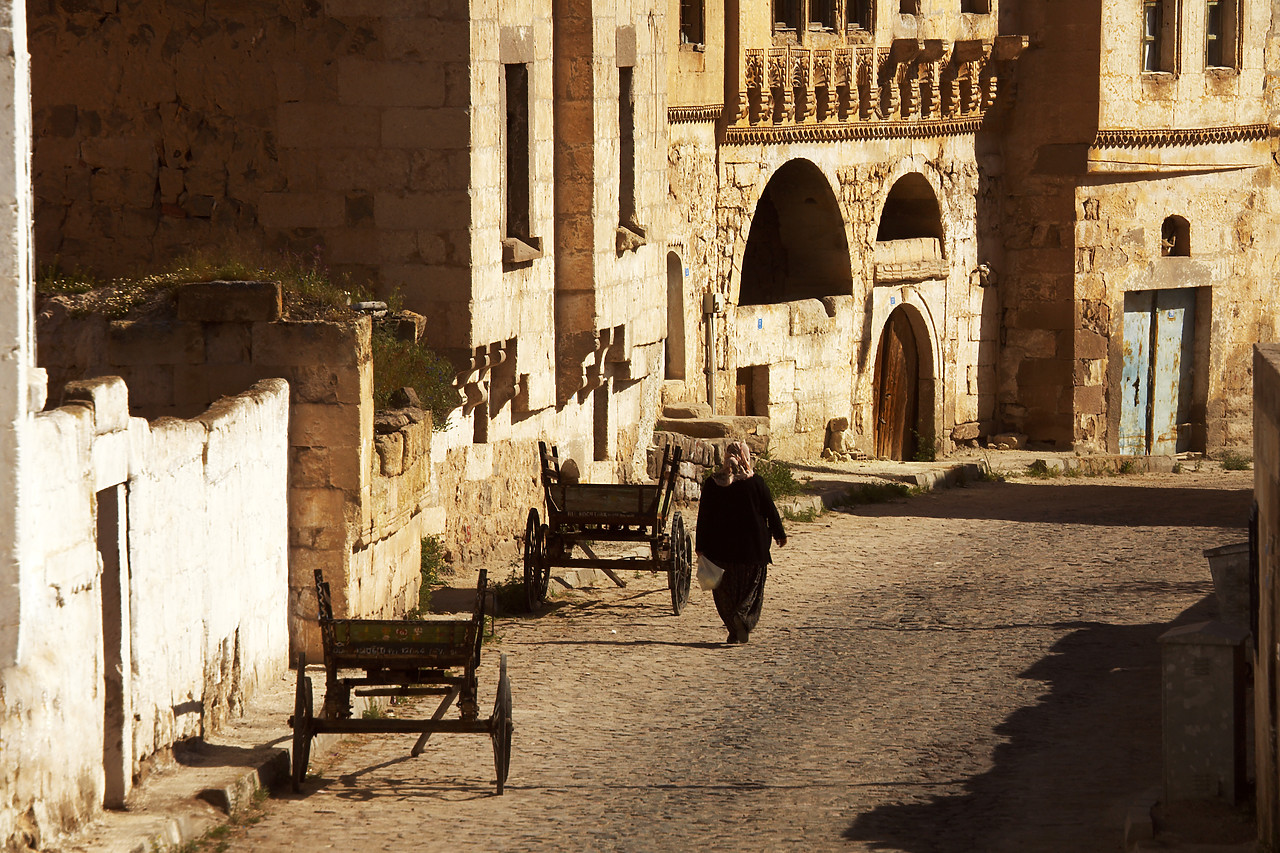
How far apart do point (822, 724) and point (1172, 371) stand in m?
16.0

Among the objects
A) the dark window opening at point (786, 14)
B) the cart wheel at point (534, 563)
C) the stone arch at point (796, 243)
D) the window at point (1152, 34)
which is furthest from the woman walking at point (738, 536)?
the window at point (1152, 34)

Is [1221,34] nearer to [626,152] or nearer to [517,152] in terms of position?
[626,152]

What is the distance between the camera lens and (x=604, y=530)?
1214cm

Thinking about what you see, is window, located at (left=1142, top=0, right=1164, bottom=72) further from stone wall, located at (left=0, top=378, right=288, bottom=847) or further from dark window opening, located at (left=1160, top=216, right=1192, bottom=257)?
stone wall, located at (left=0, top=378, right=288, bottom=847)

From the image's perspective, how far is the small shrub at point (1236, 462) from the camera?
2246cm

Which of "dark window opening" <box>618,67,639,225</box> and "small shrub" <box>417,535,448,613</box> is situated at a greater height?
"dark window opening" <box>618,67,639,225</box>

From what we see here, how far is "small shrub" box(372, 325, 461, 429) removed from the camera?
11.2 meters

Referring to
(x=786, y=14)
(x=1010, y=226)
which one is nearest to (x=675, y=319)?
(x=786, y=14)

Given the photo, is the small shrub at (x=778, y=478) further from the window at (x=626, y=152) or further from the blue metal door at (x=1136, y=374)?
the blue metal door at (x=1136, y=374)

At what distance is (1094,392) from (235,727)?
1666 cm

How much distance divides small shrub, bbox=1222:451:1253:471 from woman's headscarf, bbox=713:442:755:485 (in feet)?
41.9

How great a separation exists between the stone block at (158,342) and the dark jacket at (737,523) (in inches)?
130

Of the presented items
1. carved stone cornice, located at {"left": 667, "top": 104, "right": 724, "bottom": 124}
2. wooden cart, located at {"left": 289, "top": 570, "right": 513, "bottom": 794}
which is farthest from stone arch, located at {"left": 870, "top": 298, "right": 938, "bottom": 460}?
wooden cart, located at {"left": 289, "top": 570, "right": 513, "bottom": 794}

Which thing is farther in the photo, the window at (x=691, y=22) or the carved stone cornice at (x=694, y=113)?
the window at (x=691, y=22)
